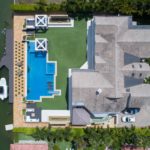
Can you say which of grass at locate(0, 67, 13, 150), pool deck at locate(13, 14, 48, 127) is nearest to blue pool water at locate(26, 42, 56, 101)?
pool deck at locate(13, 14, 48, 127)

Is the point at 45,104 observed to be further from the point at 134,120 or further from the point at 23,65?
the point at 134,120

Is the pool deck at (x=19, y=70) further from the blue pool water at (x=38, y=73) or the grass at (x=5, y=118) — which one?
the grass at (x=5, y=118)

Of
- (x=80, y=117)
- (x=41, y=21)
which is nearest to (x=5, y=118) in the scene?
(x=80, y=117)

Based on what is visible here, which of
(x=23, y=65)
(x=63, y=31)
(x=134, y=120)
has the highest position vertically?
(x=63, y=31)

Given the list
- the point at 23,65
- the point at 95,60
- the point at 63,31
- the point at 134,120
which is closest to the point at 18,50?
the point at 23,65

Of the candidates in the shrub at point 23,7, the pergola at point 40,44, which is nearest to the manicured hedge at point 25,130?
the pergola at point 40,44
